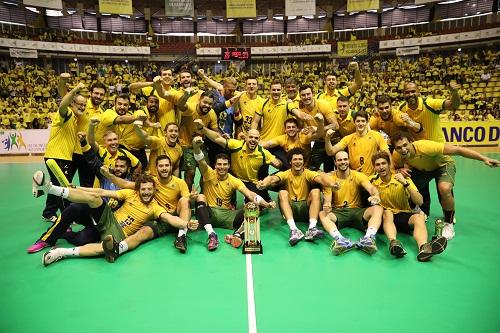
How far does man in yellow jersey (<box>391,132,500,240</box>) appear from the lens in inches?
216

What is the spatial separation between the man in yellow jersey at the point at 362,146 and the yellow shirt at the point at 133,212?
9.91 ft

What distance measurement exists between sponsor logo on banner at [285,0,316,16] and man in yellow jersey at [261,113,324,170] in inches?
581

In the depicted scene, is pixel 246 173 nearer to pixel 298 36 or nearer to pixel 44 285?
pixel 44 285

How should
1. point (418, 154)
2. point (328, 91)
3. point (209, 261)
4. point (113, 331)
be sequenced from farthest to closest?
point (328, 91)
point (418, 154)
point (209, 261)
point (113, 331)

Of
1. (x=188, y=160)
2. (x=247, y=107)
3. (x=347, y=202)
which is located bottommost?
(x=347, y=202)

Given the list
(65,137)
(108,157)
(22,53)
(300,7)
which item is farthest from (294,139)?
(22,53)

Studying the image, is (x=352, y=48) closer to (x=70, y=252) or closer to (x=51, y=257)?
(x=70, y=252)

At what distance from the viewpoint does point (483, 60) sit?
2728 centimetres

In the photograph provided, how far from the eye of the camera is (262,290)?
3.85 meters

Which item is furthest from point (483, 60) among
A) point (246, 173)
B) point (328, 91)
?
point (246, 173)

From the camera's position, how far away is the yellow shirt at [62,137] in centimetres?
600

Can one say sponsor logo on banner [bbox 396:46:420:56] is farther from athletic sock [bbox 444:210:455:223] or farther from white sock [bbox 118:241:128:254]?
white sock [bbox 118:241:128:254]

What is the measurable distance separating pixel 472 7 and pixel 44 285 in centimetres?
3729

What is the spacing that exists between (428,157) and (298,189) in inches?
82.3
